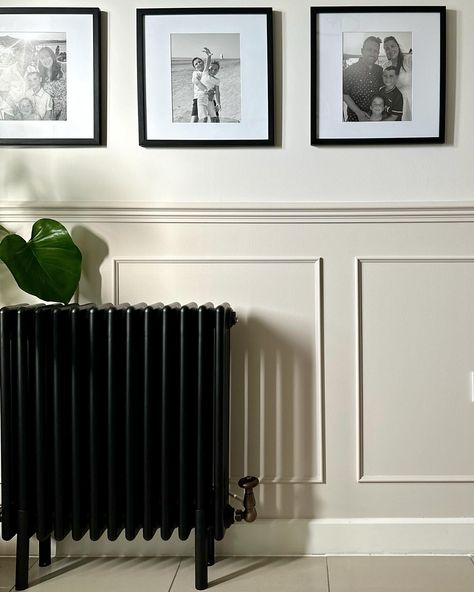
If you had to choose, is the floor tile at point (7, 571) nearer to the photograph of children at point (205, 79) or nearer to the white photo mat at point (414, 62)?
the photograph of children at point (205, 79)

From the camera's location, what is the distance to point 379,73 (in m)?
1.80

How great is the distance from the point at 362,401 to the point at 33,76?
144cm

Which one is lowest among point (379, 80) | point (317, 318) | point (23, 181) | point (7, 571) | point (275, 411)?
point (7, 571)

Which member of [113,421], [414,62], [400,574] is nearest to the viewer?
[113,421]

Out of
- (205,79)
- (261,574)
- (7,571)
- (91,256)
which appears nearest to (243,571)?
(261,574)

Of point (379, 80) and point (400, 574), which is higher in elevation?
point (379, 80)

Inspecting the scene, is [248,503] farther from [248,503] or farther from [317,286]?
[317,286]

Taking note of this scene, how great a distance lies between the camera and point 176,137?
181 cm

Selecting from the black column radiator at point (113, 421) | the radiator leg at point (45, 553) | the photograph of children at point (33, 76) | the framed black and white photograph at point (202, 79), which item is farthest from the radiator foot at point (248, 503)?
the photograph of children at point (33, 76)

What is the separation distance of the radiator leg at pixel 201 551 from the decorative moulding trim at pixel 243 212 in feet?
2.84

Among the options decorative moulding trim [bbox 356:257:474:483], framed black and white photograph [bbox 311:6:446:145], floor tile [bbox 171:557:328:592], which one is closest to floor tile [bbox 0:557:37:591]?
floor tile [bbox 171:557:328:592]

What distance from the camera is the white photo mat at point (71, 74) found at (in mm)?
1805

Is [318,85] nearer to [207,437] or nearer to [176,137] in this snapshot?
[176,137]

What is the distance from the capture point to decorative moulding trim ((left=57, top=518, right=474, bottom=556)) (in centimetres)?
179
